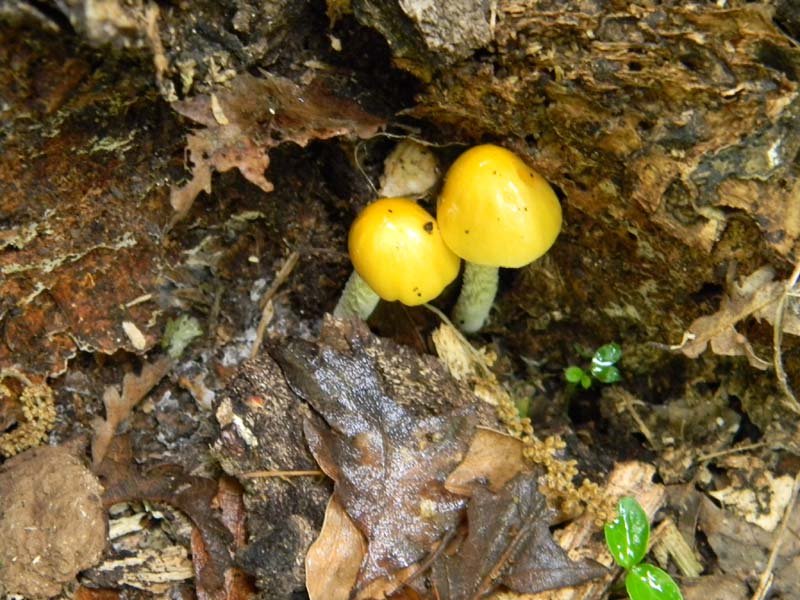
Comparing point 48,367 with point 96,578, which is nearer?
point 96,578

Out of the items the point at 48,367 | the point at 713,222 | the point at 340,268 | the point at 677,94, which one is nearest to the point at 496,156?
the point at 677,94

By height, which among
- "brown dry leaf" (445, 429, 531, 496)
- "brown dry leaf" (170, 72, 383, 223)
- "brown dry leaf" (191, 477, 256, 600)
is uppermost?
"brown dry leaf" (170, 72, 383, 223)

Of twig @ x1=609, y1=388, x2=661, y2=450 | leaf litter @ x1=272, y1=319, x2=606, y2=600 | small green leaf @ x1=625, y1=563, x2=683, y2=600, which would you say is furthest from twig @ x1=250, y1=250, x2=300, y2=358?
small green leaf @ x1=625, y1=563, x2=683, y2=600

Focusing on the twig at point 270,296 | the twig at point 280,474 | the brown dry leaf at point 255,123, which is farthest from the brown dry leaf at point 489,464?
the brown dry leaf at point 255,123

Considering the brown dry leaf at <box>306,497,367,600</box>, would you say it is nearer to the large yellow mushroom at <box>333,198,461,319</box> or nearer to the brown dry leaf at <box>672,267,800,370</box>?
the large yellow mushroom at <box>333,198,461,319</box>

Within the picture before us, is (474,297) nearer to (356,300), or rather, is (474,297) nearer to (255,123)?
(356,300)

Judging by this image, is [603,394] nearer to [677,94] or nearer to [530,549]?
[530,549]

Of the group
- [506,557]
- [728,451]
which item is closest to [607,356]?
[728,451]
